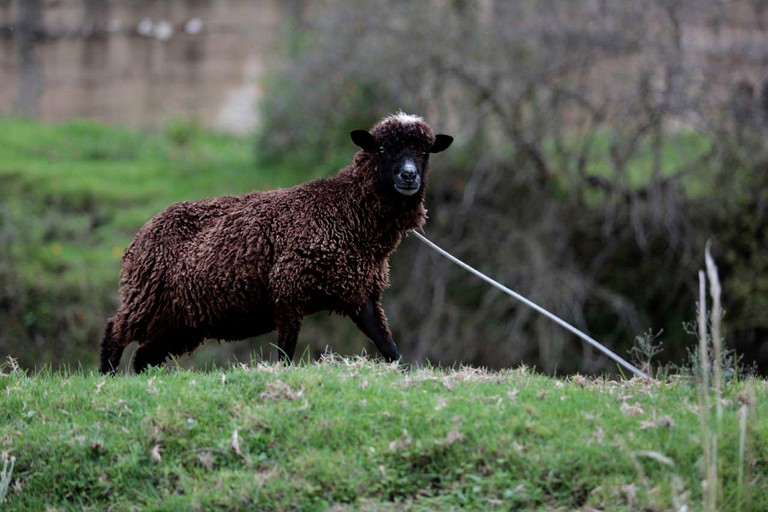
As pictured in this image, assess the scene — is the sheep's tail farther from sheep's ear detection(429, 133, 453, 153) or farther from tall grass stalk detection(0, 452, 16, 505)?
sheep's ear detection(429, 133, 453, 153)

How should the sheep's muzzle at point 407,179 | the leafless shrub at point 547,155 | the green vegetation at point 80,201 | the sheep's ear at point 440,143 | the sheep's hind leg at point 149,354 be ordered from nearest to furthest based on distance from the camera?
the sheep's muzzle at point 407,179 → the sheep's ear at point 440,143 → the sheep's hind leg at point 149,354 → the green vegetation at point 80,201 → the leafless shrub at point 547,155

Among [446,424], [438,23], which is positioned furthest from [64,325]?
[446,424]

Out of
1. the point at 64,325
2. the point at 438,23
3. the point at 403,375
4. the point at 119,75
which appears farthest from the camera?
the point at 119,75

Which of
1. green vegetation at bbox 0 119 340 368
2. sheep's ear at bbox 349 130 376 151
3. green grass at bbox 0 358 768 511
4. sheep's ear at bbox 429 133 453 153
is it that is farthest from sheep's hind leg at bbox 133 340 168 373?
green vegetation at bbox 0 119 340 368

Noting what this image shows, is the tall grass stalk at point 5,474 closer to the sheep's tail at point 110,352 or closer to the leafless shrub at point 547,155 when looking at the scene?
the sheep's tail at point 110,352

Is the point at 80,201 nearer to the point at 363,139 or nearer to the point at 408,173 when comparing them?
the point at 363,139

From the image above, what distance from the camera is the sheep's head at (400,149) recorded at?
825 cm

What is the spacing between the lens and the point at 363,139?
848cm

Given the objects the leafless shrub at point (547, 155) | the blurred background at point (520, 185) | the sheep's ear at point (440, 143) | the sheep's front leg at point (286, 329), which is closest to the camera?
the sheep's front leg at point (286, 329)

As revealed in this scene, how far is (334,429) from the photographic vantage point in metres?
6.96

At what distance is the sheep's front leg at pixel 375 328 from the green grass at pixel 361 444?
1.79 ft

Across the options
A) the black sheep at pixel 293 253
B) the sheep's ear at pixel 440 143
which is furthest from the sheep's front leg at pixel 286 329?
the sheep's ear at pixel 440 143

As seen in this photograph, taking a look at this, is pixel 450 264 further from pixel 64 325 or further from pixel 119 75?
pixel 119 75

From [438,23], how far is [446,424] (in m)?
12.7
